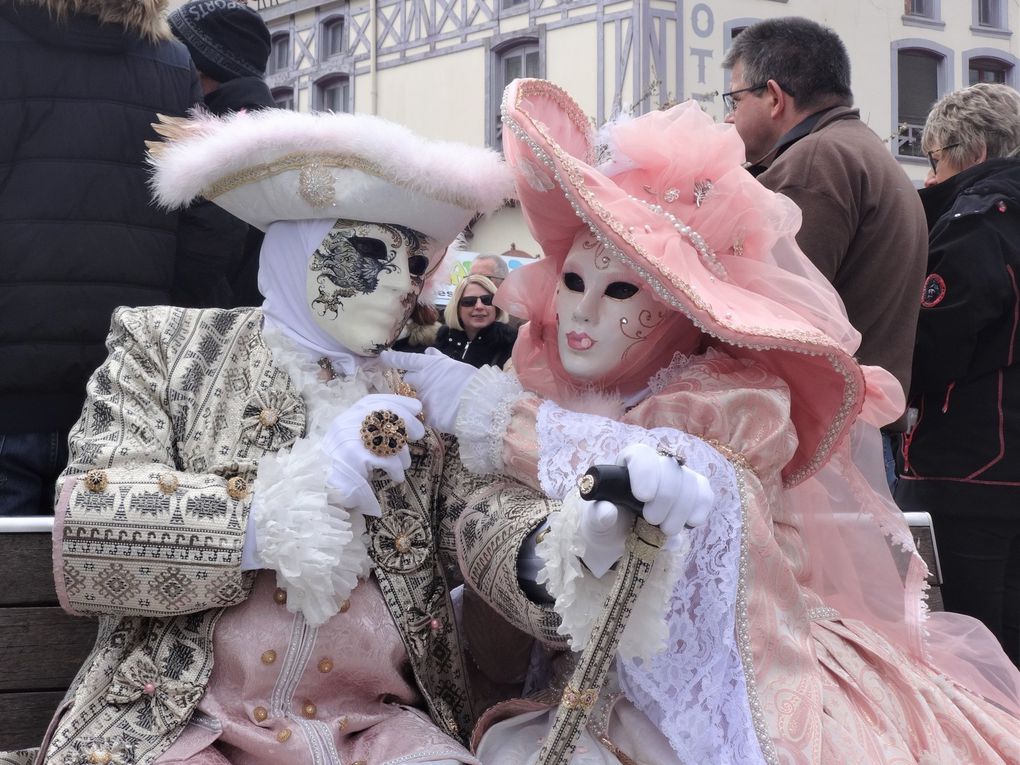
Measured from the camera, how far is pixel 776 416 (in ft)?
6.34

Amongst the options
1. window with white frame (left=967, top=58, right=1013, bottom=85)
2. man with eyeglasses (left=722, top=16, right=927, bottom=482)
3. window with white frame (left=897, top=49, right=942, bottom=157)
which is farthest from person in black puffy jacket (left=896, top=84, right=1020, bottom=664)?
window with white frame (left=967, top=58, right=1013, bottom=85)

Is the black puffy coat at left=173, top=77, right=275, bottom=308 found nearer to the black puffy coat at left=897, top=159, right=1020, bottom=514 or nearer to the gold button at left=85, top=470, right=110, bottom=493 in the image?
the gold button at left=85, top=470, right=110, bottom=493

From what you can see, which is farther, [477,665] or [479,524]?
[477,665]

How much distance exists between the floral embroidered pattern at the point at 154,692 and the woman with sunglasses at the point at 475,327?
9.06 feet

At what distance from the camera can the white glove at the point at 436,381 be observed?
2.13 metres

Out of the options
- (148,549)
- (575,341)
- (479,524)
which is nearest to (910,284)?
(575,341)

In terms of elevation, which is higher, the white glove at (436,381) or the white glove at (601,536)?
the white glove at (436,381)

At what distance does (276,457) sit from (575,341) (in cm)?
54

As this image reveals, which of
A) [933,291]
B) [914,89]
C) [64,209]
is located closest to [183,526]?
[64,209]

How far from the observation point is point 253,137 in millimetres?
1992

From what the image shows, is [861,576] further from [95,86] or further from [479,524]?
[95,86]

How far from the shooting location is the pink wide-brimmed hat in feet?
6.21

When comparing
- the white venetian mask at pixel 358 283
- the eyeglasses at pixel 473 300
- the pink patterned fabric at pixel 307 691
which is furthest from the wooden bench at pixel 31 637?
the eyeglasses at pixel 473 300

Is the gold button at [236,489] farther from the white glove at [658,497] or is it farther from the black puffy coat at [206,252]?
the black puffy coat at [206,252]
